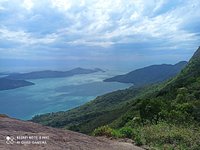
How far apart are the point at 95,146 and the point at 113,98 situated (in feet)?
318

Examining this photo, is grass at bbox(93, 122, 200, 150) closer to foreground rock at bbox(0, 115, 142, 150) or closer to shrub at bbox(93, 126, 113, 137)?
shrub at bbox(93, 126, 113, 137)

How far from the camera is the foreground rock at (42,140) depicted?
6.12 meters

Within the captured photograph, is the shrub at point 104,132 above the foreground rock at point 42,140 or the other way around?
the other way around

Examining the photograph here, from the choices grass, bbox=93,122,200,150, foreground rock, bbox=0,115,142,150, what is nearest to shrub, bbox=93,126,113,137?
grass, bbox=93,122,200,150

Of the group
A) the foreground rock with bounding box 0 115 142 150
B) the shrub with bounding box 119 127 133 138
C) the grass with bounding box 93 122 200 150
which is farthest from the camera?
the shrub with bounding box 119 127 133 138

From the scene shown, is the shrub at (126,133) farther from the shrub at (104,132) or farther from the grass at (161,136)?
the shrub at (104,132)

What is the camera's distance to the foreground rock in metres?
6.12

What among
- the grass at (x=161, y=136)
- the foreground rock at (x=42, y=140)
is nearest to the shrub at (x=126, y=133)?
the grass at (x=161, y=136)

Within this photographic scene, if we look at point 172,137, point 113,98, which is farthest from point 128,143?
point 113,98

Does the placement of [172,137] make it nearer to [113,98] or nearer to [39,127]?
[39,127]

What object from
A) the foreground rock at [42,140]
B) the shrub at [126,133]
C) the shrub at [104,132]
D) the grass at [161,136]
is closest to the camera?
the foreground rock at [42,140]

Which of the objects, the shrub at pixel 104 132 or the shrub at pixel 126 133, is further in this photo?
the shrub at pixel 104 132

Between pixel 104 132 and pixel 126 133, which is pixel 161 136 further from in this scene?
pixel 104 132

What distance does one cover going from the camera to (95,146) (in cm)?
742
